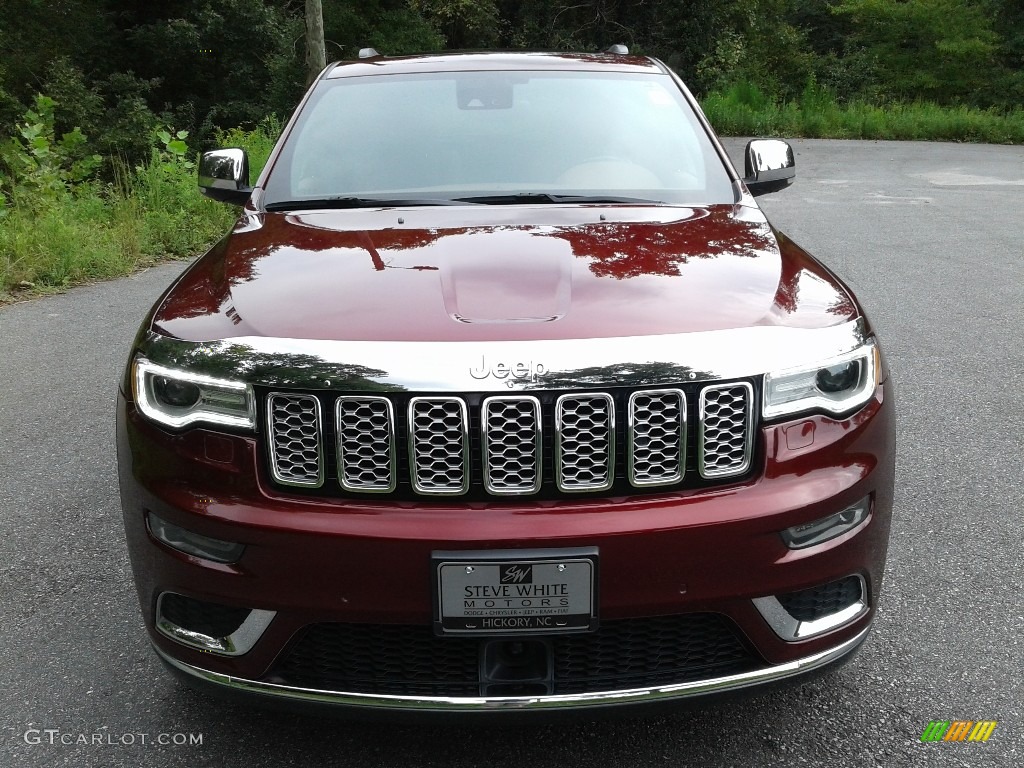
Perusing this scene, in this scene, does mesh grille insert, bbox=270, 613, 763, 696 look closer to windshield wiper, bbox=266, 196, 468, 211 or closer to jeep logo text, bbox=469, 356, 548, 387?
jeep logo text, bbox=469, 356, 548, 387

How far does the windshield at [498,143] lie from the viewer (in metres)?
3.19

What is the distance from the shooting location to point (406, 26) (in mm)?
32844

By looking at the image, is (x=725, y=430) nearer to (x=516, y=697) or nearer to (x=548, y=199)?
(x=516, y=697)

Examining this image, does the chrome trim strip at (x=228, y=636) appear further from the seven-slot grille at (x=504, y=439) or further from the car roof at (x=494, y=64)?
the car roof at (x=494, y=64)

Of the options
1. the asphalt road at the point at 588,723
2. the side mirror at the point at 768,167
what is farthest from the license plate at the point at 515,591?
the side mirror at the point at 768,167

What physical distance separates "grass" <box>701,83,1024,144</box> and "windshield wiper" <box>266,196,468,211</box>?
20051 millimetres

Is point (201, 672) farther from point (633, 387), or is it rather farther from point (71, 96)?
point (71, 96)

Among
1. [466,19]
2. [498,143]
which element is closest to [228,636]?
[498,143]

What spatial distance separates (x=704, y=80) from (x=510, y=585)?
28244mm

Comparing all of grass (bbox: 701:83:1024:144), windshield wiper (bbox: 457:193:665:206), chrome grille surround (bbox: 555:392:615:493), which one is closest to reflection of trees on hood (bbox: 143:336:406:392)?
chrome grille surround (bbox: 555:392:615:493)

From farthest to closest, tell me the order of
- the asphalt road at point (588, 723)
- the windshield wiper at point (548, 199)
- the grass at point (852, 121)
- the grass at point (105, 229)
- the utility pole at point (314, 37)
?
the grass at point (852, 121) → the utility pole at point (314, 37) → the grass at point (105, 229) → the windshield wiper at point (548, 199) → the asphalt road at point (588, 723)

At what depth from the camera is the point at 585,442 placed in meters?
2.01

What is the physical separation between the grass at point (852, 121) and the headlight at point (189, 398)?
21.2 meters

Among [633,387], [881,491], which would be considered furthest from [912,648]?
[633,387]
